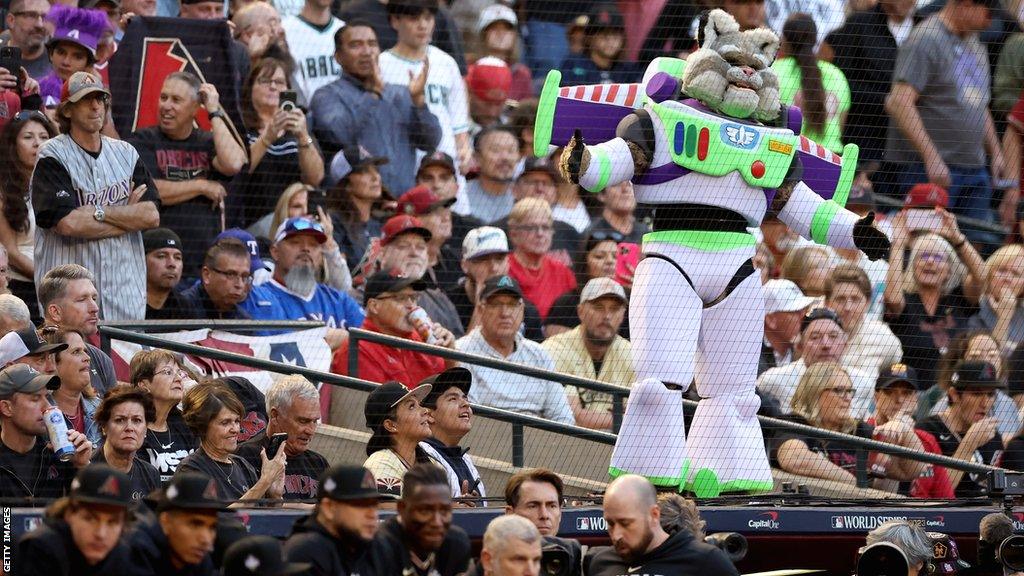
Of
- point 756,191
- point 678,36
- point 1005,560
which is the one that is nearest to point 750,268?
point 756,191

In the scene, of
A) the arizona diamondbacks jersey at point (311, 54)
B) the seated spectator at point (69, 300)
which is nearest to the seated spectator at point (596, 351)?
the arizona diamondbacks jersey at point (311, 54)

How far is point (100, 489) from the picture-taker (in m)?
5.97

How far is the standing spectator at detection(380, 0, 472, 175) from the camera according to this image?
12500mm

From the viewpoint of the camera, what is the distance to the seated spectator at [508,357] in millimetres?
10273

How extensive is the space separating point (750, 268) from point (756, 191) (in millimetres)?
339

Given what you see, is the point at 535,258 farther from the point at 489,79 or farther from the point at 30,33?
the point at 30,33

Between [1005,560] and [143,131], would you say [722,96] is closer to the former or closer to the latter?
[1005,560]

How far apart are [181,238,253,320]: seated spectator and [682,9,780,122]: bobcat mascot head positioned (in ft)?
8.38

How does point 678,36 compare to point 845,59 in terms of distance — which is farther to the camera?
point 678,36

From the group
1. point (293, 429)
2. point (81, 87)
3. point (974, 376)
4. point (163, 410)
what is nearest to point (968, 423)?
point (974, 376)

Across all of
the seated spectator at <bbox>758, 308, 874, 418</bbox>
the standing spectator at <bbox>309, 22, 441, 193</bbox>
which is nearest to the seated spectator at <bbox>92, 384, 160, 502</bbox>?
the seated spectator at <bbox>758, 308, 874, 418</bbox>

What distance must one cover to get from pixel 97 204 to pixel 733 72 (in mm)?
3185

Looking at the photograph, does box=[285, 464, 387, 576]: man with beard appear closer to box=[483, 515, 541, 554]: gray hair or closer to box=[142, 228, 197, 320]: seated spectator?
box=[483, 515, 541, 554]: gray hair

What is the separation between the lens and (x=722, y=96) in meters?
8.64
